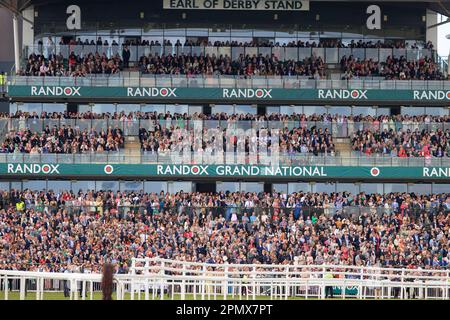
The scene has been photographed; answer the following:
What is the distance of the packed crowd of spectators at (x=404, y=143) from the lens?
5109cm

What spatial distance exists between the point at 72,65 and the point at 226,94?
7.77 m

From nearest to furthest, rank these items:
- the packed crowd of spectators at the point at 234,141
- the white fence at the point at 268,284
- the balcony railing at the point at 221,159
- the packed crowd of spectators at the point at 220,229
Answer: the white fence at the point at 268,284
the packed crowd of spectators at the point at 220,229
the packed crowd of spectators at the point at 234,141
the balcony railing at the point at 221,159

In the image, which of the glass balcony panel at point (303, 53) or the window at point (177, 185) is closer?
the window at point (177, 185)

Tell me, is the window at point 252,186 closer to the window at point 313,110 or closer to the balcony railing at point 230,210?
the window at point 313,110

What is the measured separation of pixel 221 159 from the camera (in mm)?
50562

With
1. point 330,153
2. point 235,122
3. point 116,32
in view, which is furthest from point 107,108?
point 330,153

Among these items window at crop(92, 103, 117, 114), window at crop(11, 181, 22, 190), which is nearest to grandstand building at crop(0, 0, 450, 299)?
window at crop(11, 181, 22, 190)

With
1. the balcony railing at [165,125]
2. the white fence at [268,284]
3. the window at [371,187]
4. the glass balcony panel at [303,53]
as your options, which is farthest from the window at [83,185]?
the white fence at [268,284]

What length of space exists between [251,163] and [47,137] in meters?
9.32

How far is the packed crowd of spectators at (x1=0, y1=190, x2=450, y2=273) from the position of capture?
42.8 metres

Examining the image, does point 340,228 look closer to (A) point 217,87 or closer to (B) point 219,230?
(B) point 219,230

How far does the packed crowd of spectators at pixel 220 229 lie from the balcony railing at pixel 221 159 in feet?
5.13

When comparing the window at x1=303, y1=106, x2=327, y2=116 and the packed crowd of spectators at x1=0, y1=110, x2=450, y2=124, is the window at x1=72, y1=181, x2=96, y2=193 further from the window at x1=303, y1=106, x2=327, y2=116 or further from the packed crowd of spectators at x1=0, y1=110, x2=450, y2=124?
the window at x1=303, y1=106, x2=327, y2=116

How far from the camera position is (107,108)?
56.0m
